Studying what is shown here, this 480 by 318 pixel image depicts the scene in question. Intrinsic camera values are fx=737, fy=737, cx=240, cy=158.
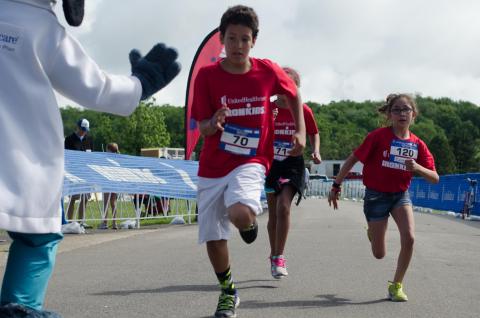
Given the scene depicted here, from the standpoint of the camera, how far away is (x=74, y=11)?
3.04 metres

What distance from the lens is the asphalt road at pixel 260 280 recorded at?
5.35 meters

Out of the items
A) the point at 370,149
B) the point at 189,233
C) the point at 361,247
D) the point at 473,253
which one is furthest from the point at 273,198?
the point at 189,233

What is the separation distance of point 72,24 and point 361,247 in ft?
25.4

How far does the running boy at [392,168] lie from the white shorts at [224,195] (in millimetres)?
1606

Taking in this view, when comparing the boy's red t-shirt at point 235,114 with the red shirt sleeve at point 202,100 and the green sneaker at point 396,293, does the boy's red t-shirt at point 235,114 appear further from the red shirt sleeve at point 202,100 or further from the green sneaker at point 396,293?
the green sneaker at point 396,293

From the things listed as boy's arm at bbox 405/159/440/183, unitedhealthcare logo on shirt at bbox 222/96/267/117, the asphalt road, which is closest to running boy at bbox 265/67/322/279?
the asphalt road

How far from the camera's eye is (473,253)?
33.0ft

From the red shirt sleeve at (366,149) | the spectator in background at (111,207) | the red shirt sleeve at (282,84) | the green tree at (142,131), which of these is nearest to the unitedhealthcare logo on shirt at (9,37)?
the red shirt sleeve at (282,84)

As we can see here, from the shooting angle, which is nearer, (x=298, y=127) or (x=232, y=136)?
(x=232, y=136)

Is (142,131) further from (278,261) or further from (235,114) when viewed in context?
(235,114)

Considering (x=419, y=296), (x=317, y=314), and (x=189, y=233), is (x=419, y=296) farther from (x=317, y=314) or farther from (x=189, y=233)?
(x=189, y=233)

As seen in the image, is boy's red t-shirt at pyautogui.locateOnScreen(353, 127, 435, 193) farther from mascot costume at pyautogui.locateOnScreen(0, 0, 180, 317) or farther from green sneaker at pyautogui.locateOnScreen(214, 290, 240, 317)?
mascot costume at pyautogui.locateOnScreen(0, 0, 180, 317)

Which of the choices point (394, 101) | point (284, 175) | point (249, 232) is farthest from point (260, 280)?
point (394, 101)

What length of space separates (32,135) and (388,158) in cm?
407
